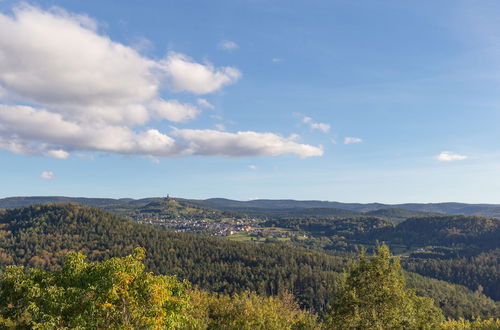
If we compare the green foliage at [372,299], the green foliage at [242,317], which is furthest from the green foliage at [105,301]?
the green foliage at [242,317]

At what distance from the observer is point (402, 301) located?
37.4m

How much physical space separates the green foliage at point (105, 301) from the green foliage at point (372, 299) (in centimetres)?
1939

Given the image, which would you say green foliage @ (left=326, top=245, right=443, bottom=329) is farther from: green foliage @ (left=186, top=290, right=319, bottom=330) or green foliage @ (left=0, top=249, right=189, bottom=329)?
green foliage @ (left=0, top=249, right=189, bottom=329)

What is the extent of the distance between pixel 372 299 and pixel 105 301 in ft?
94.4

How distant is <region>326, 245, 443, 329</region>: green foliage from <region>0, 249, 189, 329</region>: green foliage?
19.4 m

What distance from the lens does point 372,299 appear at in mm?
37688

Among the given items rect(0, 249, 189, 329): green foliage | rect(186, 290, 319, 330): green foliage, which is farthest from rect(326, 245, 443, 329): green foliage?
rect(0, 249, 189, 329): green foliage

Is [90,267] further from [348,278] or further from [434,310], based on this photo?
[434,310]

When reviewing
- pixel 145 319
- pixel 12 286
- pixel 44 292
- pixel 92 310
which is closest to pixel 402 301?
pixel 145 319

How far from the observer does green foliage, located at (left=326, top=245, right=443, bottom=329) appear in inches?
1435

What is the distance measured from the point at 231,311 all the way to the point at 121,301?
46.1 m

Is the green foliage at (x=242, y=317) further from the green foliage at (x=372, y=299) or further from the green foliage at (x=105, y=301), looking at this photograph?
the green foliage at (x=105, y=301)

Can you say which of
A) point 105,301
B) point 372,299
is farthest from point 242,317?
point 105,301

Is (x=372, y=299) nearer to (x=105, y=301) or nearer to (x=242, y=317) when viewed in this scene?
(x=105, y=301)
